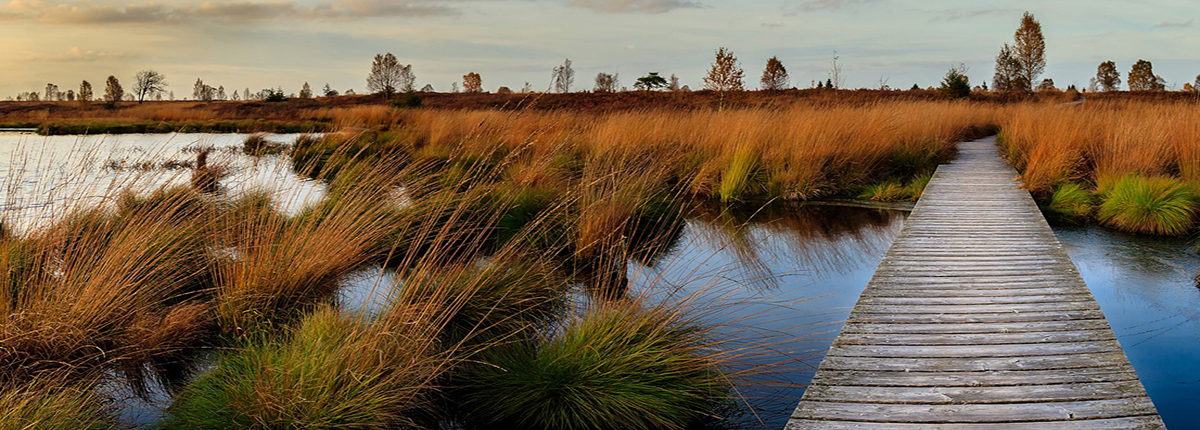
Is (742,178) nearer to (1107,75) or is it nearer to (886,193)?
(886,193)

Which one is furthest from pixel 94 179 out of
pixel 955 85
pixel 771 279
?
pixel 955 85

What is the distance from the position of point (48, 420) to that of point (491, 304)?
2.05m

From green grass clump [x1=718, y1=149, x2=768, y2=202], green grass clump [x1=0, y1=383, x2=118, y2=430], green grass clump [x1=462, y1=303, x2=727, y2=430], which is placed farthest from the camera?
green grass clump [x1=718, y1=149, x2=768, y2=202]

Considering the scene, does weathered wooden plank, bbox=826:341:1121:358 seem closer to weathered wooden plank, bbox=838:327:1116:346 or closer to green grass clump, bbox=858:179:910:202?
weathered wooden plank, bbox=838:327:1116:346

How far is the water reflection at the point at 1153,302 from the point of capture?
392cm

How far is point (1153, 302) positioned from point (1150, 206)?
3.07 metres

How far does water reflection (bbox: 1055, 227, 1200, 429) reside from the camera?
392cm

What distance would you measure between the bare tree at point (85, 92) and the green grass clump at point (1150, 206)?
47991 mm

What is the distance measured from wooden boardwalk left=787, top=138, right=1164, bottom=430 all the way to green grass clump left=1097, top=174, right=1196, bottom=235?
8.67ft

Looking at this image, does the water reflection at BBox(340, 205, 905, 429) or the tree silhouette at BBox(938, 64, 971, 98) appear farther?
the tree silhouette at BBox(938, 64, 971, 98)

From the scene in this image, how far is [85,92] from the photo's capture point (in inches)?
1767

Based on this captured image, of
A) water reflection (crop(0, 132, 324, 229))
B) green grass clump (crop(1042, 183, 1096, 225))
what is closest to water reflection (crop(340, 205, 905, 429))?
water reflection (crop(0, 132, 324, 229))

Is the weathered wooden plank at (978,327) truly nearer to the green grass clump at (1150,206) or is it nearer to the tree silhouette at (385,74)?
the green grass clump at (1150,206)

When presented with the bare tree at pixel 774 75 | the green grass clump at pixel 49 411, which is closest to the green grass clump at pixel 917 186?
the green grass clump at pixel 49 411
